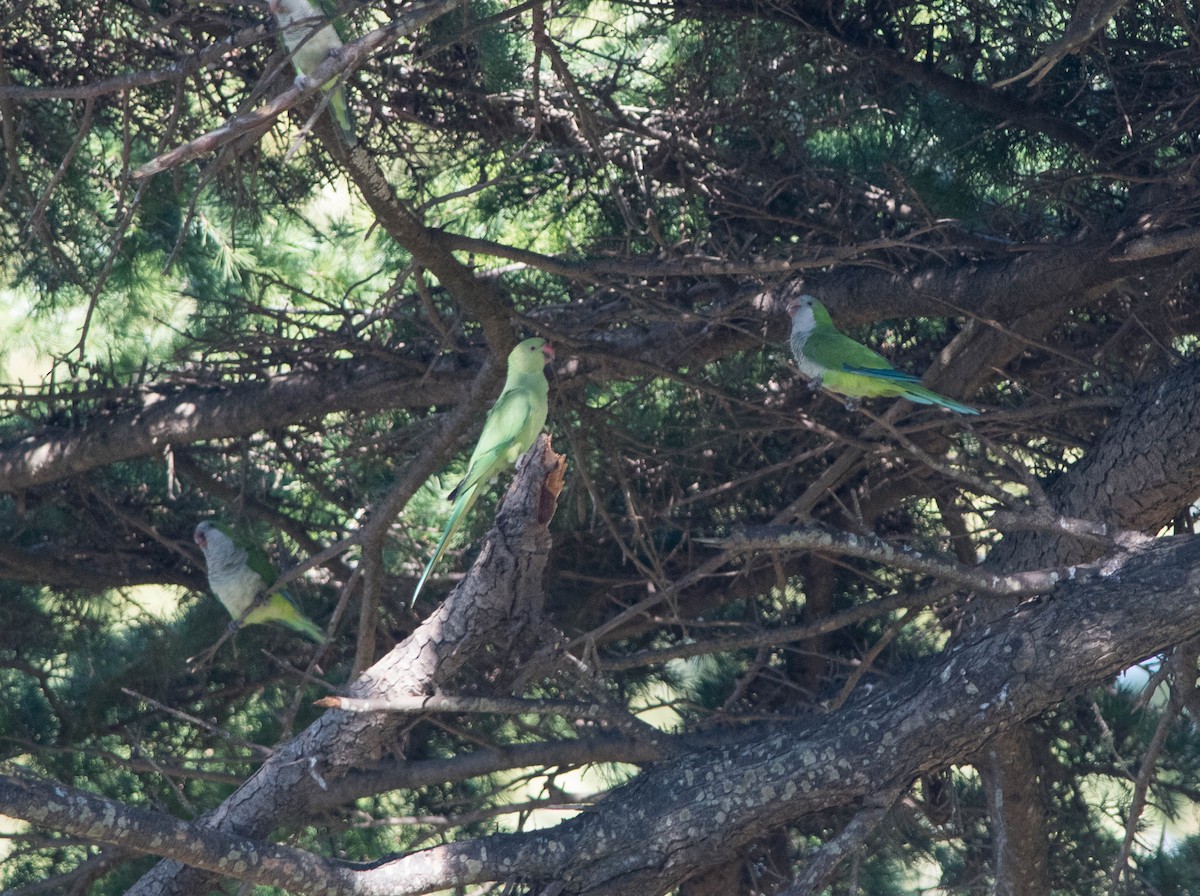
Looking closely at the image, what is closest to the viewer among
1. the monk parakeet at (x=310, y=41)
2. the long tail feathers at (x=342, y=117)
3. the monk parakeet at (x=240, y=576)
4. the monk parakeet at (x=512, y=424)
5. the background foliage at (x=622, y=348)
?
the long tail feathers at (x=342, y=117)

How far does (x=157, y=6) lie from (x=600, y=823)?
335cm

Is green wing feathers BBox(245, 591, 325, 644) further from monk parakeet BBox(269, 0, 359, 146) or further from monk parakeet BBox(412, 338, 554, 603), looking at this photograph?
monk parakeet BBox(269, 0, 359, 146)

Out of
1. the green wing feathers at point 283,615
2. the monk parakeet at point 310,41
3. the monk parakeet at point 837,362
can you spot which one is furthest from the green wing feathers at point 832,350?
the green wing feathers at point 283,615

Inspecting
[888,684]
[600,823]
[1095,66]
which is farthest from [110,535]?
[1095,66]

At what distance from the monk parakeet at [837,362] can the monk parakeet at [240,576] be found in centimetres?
A: 224

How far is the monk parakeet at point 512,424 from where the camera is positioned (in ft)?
13.0

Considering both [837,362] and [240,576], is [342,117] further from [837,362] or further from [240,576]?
[240,576]

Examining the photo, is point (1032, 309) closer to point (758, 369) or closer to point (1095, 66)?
point (1095, 66)

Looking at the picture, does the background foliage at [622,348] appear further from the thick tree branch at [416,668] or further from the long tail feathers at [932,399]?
the thick tree branch at [416,668]

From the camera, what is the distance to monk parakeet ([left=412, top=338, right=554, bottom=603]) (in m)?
3.97

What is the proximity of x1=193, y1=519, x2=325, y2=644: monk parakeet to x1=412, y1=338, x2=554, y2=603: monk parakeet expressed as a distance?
1158 millimetres

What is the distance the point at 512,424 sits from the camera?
3977 millimetres

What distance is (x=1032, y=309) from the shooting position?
3.88 metres

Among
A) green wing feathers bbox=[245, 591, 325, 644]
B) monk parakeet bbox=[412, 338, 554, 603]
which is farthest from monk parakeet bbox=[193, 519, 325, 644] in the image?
monk parakeet bbox=[412, 338, 554, 603]
